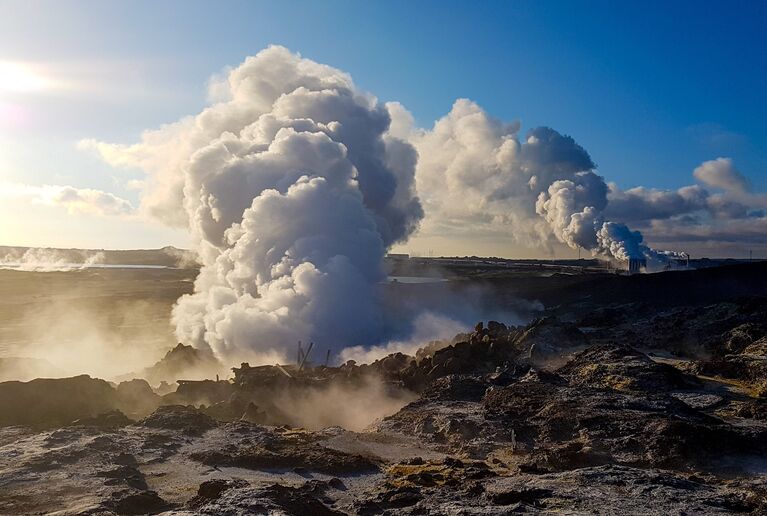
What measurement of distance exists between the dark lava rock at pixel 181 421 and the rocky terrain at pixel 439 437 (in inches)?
2.9

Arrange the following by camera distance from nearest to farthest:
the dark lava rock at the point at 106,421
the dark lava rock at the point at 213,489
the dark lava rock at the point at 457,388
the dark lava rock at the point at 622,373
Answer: the dark lava rock at the point at 213,489 < the dark lava rock at the point at 106,421 < the dark lava rock at the point at 622,373 < the dark lava rock at the point at 457,388

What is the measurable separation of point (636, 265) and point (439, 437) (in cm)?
6499

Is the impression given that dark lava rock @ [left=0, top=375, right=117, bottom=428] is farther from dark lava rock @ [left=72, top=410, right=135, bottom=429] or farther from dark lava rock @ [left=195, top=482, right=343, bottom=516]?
dark lava rock @ [left=195, top=482, right=343, bottom=516]

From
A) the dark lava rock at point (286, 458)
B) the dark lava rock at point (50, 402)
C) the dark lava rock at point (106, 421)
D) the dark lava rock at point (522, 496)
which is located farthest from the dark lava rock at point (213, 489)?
the dark lava rock at point (50, 402)

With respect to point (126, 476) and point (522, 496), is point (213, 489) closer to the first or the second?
point (126, 476)

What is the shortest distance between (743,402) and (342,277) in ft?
91.3

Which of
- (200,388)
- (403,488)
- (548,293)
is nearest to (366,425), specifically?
(200,388)

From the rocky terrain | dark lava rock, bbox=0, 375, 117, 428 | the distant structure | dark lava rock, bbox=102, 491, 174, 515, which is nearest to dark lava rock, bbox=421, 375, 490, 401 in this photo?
the rocky terrain

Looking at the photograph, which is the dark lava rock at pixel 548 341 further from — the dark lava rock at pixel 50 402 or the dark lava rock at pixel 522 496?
the dark lava rock at pixel 50 402

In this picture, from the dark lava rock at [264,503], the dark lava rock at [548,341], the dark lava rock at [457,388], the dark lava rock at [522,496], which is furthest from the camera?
the dark lava rock at [548,341]

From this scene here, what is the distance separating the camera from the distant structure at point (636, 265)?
3123 inches

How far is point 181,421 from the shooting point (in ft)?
72.4

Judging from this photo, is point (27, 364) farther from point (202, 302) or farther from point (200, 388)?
point (202, 302)

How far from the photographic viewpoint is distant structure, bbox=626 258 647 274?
79312 mm
